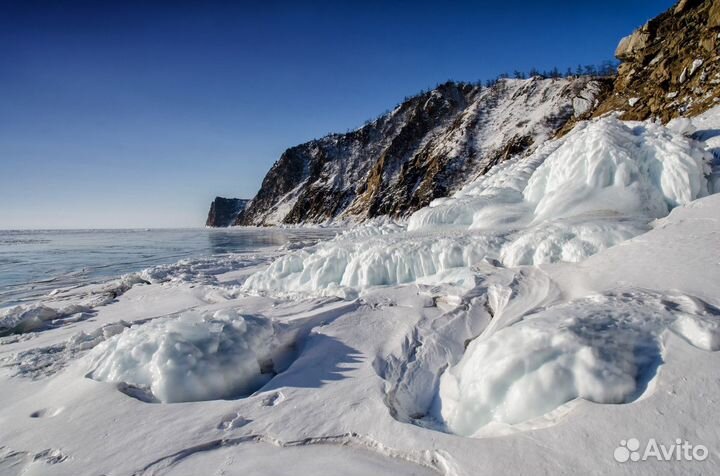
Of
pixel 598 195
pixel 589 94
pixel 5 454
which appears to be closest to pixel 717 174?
pixel 598 195

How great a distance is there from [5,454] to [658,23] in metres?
39.1

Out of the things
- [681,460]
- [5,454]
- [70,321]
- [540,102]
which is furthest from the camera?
[540,102]

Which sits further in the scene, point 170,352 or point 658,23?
point 658,23

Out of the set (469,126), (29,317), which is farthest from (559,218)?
(469,126)

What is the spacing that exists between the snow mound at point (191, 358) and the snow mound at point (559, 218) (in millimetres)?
2516

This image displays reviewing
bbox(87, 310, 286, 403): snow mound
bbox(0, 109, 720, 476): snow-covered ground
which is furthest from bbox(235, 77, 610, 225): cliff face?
bbox(87, 310, 286, 403): snow mound

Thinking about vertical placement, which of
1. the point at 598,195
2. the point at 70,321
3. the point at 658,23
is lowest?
the point at 70,321

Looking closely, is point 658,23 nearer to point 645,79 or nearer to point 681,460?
point 645,79

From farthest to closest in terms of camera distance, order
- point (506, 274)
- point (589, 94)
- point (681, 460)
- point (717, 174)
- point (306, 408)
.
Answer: point (589, 94), point (717, 174), point (506, 274), point (306, 408), point (681, 460)

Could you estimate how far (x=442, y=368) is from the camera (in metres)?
3.58

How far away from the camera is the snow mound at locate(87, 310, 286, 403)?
3.24 meters

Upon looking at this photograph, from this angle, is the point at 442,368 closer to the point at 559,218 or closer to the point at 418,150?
the point at 559,218

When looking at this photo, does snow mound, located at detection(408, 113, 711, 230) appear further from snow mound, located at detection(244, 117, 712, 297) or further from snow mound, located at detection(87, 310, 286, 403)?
snow mound, located at detection(87, 310, 286, 403)

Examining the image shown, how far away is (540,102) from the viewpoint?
6556 cm
